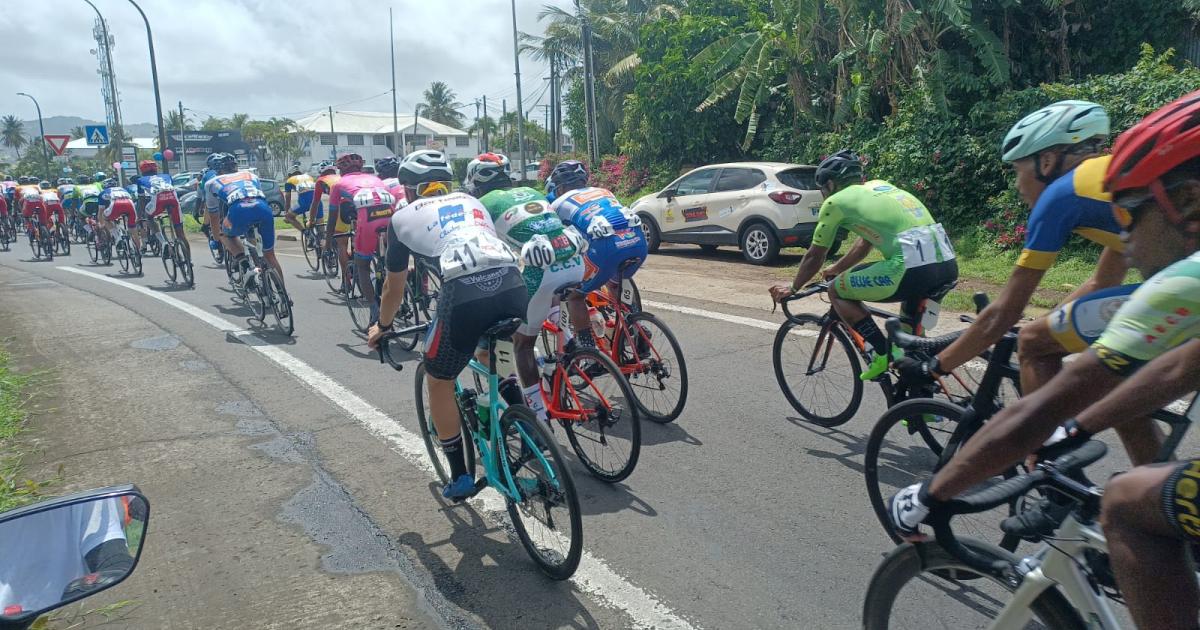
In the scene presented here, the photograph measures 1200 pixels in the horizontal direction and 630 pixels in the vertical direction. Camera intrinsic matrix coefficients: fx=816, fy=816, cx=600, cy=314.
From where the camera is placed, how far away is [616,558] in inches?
152

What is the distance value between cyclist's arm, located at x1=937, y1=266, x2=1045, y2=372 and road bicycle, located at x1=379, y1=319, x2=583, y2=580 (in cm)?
167

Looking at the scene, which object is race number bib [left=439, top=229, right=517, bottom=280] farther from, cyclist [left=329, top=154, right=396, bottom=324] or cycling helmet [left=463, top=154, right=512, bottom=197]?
cyclist [left=329, top=154, right=396, bottom=324]

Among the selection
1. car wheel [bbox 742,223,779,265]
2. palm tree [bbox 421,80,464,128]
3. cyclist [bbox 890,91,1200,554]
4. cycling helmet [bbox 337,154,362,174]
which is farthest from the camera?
palm tree [bbox 421,80,464,128]

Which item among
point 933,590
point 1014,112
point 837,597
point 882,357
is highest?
point 1014,112

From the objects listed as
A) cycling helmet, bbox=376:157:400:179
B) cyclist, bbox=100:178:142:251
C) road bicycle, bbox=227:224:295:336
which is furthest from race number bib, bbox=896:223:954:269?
cyclist, bbox=100:178:142:251

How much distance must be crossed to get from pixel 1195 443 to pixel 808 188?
29.6 feet

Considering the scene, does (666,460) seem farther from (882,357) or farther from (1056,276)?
(1056,276)

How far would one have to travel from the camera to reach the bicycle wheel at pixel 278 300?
9070 mm

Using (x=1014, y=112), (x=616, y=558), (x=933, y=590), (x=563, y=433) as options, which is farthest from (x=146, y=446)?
(x=1014, y=112)

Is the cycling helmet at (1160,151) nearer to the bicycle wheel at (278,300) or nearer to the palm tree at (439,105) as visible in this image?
the bicycle wheel at (278,300)

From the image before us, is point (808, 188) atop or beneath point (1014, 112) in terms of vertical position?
beneath

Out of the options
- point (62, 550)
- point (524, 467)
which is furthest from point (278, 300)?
point (62, 550)

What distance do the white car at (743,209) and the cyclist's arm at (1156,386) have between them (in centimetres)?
1128

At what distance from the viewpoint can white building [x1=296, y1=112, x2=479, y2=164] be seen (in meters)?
90.4
